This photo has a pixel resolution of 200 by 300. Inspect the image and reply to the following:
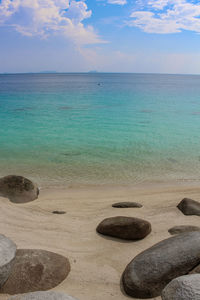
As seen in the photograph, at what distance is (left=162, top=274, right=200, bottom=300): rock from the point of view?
119 inches

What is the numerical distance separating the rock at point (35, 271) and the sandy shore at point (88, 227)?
0.12 meters

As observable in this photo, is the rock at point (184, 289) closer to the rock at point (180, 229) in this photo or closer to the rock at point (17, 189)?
the rock at point (180, 229)

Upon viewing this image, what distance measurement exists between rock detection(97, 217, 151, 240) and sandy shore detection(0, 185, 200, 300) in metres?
0.12

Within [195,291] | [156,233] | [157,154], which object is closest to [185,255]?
[195,291]

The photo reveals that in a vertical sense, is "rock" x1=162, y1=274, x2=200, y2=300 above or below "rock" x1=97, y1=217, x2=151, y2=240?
above

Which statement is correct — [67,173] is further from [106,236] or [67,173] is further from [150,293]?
[150,293]

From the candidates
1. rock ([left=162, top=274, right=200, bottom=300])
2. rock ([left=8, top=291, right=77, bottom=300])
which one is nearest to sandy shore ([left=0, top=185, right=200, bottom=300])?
rock ([left=8, top=291, right=77, bottom=300])

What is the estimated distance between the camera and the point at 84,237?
5.54m

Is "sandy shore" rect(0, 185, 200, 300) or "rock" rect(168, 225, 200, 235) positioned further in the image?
"rock" rect(168, 225, 200, 235)

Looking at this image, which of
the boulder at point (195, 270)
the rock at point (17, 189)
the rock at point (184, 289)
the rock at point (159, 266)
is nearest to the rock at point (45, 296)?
the rock at point (159, 266)

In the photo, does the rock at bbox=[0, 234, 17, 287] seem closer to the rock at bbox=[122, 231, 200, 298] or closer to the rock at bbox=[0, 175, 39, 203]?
the rock at bbox=[122, 231, 200, 298]

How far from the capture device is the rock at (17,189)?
7551mm

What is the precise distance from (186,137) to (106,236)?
13272 mm

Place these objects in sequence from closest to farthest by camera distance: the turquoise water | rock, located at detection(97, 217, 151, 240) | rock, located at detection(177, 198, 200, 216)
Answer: rock, located at detection(97, 217, 151, 240), rock, located at detection(177, 198, 200, 216), the turquoise water
